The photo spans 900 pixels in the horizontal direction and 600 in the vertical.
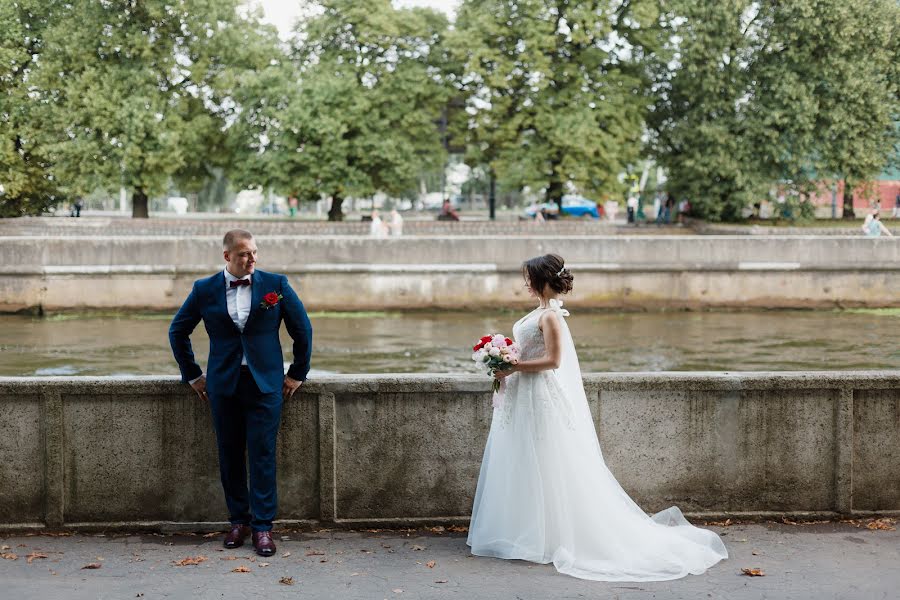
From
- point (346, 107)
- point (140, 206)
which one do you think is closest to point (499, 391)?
point (346, 107)

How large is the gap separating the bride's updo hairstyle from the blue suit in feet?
3.85

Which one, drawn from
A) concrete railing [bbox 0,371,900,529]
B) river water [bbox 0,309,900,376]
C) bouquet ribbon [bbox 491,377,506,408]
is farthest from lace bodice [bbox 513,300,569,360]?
river water [bbox 0,309,900,376]

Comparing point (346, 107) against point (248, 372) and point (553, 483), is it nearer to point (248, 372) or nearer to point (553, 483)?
point (248, 372)

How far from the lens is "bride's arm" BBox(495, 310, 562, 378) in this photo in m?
5.44

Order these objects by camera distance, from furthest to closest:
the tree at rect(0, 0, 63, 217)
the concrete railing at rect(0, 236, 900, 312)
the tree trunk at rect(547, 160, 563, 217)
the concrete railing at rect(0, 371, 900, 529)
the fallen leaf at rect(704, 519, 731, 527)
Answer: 1. the tree trunk at rect(547, 160, 563, 217)
2. the tree at rect(0, 0, 63, 217)
3. the concrete railing at rect(0, 236, 900, 312)
4. the fallen leaf at rect(704, 519, 731, 527)
5. the concrete railing at rect(0, 371, 900, 529)

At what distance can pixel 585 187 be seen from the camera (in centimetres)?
4047

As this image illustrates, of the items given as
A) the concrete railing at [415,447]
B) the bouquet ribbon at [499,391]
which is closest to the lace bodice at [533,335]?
the bouquet ribbon at [499,391]

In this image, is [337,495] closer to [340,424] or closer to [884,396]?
[340,424]

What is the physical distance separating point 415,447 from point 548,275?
1.31m

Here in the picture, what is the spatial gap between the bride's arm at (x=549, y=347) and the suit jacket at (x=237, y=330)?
1.16m

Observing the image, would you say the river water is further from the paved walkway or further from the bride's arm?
the bride's arm

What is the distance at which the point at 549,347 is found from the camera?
5457 mm

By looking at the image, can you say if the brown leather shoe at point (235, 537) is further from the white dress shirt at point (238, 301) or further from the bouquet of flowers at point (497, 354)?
the bouquet of flowers at point (497, 354)

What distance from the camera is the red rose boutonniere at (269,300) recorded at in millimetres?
5414
